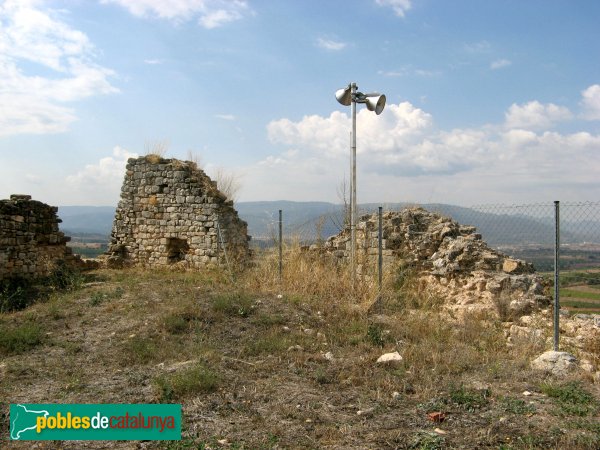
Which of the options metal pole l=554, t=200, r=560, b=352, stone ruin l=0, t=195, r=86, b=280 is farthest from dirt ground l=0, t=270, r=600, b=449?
stone ruin l=0, t=195, r=86, b=280

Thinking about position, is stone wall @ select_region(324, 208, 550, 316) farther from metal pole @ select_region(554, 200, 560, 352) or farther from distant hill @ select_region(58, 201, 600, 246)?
metal pole @ select_region(554, 200, 560, 352)

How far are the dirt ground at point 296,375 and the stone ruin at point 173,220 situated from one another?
12.3 feet

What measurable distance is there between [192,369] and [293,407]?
1428 mm

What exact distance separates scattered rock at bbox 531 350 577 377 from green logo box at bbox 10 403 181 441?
4221 millimetres

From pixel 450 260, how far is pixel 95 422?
682 cm

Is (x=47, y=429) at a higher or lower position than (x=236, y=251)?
lower

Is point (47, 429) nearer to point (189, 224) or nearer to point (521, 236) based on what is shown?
point (521, 236)

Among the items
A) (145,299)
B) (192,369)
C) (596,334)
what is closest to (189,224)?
(145,299)

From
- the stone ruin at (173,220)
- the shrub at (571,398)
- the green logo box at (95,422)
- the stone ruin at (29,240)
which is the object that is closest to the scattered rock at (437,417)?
the shrub at (571,398)

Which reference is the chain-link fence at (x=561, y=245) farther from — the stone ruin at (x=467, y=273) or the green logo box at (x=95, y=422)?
the green logo box at (x=95, y=422)

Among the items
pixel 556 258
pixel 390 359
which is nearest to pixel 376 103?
pixel 556 258

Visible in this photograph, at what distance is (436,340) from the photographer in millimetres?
6719

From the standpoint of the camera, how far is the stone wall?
26.7 feet

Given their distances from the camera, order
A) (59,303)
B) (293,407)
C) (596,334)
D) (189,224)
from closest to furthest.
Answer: (293,407) < (596,334) < (59,303) < (189,224)
